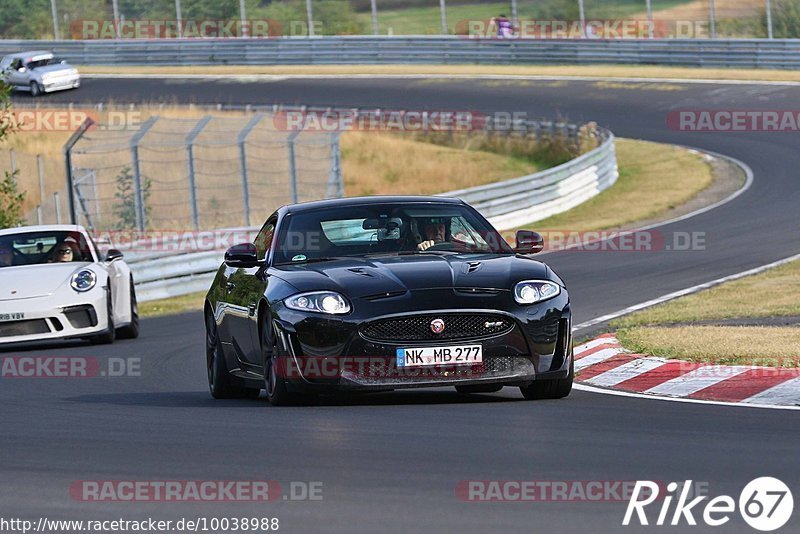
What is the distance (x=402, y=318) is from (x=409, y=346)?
0.53 feet

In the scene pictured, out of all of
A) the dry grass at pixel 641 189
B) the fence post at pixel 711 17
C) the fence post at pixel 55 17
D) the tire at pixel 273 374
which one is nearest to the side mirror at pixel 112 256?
the tire at pixel 273 374

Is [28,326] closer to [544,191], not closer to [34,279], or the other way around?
[34,279]

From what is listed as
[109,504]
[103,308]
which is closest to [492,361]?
[109,504]

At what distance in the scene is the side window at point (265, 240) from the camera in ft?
33.3

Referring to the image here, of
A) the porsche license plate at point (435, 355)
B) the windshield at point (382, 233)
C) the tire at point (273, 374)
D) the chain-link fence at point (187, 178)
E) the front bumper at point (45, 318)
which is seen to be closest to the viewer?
the porsche license plate at point (435, 355)

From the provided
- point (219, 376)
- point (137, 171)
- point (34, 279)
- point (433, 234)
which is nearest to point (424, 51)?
point (137, 171)

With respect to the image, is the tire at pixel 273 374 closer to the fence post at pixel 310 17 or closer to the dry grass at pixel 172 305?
the dry grass at pixel 172 305

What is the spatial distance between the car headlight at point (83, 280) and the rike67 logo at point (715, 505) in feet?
33.6

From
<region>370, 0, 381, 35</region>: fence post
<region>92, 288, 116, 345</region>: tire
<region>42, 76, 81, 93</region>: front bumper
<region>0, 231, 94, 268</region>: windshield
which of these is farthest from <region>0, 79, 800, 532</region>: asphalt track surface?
<region>370, 0, 381, 35</region>: fence post

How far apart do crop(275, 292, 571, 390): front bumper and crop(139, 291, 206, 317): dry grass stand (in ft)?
38.2

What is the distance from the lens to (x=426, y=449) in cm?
712

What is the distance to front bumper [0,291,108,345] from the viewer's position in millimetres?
15156

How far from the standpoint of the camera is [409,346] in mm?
8562

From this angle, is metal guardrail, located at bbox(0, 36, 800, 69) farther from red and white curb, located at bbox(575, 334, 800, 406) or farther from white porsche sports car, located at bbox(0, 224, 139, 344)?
red and white curb, located at bbox(575, 334, 800, 406)
